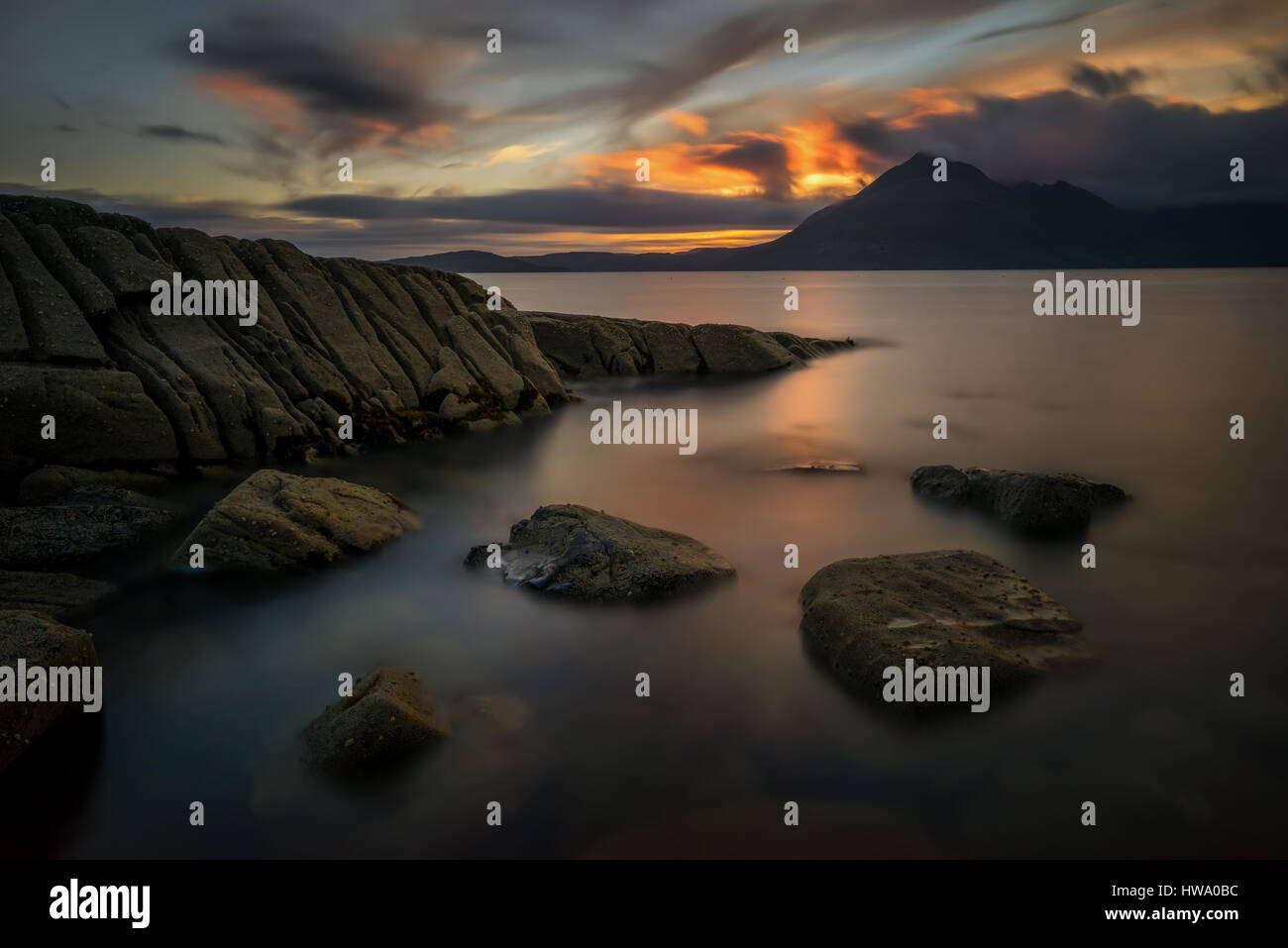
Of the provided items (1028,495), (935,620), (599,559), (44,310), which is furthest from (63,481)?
(1028,495)

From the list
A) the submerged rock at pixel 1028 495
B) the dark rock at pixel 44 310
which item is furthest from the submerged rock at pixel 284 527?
the submerged rock at pixel 1028 495

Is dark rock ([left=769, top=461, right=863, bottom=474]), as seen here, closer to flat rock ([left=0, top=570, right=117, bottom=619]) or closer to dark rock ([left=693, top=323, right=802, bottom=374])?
flat rock ([left=0, top=570, right=117, bottom=619])

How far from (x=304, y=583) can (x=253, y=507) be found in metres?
1.70

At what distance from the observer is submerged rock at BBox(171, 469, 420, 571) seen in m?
12.4

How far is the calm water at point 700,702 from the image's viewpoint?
6.93 m

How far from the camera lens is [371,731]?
777 centimetres

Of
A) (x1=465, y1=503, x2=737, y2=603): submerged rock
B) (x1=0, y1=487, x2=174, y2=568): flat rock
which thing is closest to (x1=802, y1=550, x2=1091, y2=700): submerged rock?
(x1=465, y1=503, x2=737, y2=603): submerged rock

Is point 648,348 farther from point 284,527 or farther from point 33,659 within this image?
point 33,659

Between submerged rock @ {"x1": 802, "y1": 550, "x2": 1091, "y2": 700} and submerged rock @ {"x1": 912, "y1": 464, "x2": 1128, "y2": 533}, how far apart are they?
3.59 metres

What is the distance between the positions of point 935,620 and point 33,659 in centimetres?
983

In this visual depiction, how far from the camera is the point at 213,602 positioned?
11.6 metres

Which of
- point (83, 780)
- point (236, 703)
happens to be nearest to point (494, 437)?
point (236, 703)

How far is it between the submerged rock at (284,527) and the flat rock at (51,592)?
121 cm
